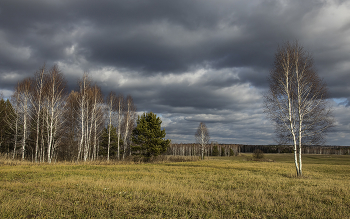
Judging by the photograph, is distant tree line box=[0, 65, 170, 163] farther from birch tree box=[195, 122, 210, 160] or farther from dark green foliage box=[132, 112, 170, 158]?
birch tree box=[195, 122, 210, 160]

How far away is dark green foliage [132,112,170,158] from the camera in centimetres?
3550

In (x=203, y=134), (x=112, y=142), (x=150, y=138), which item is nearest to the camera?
(x=150, y=138)

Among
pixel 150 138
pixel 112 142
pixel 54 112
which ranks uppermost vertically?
pixel 54 112

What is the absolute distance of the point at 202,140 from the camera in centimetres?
5828

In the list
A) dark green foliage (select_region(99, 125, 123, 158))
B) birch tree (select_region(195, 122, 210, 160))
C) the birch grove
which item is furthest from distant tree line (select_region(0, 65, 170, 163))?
birch tree (select_region(195, 122, 210, 160))

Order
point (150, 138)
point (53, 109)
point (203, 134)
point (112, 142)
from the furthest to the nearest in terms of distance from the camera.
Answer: point (203, 134), point (112, 142), point (150, 138), point (53, 109)

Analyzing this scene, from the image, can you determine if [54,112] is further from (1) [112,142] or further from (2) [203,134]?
(2) [203,134]

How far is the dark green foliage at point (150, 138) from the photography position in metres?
35.5

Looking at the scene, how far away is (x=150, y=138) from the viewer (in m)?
36.3

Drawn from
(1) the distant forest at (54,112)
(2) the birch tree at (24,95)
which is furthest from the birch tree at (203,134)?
(2) the birch tree at (24,95)

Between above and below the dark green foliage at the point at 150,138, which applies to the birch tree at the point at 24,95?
above

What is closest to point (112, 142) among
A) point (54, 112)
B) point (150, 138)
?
point (150, 138)

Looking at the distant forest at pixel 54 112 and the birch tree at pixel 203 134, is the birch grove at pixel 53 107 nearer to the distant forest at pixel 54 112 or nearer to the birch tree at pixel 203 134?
the distant forest at pixel 54 112

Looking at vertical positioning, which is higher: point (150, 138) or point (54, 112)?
point (54, 112)
